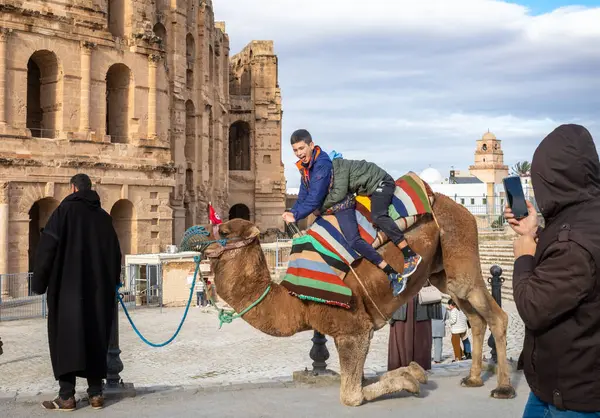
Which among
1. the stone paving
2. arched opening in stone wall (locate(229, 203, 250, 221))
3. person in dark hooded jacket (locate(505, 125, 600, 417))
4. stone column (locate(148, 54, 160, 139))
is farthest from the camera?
arched opening in stone wall (locate(229, 203, 250, 221))

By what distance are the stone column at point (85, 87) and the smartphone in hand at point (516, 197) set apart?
29.3 metres

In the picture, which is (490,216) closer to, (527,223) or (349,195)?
(349,195)

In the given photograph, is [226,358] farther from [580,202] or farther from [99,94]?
[99,94]

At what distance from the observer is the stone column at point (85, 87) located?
31219mm

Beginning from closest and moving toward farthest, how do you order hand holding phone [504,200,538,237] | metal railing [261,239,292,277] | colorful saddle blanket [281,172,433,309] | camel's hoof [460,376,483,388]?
hand holding phone [504,200,538,237] < colorful saddle blanket [281,172,433,309] < camel's hoof [460,376,483,388] < metal railing [261,239,292,277]

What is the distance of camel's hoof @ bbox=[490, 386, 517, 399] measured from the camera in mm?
7406

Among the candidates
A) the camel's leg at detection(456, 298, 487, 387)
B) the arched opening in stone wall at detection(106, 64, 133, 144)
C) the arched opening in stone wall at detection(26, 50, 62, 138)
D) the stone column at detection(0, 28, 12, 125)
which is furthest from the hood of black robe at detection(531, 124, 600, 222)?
the arched opening in stone wall at detection(106, 64, 133, 144)

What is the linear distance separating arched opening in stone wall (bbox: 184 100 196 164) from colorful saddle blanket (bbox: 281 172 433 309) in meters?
37.2

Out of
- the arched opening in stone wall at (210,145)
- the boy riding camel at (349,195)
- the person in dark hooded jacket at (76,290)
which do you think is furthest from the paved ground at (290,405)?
the arched opening in stone wall at (210,145)

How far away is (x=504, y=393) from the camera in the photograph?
24.3ft

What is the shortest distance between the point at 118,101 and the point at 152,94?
1.72m

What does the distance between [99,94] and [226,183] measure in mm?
18596

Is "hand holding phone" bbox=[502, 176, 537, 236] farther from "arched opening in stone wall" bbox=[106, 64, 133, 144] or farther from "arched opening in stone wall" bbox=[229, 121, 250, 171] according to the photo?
"arched opening in stone wall" bbox=[229, 121, 250, 171]

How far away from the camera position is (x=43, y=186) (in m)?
29.4
